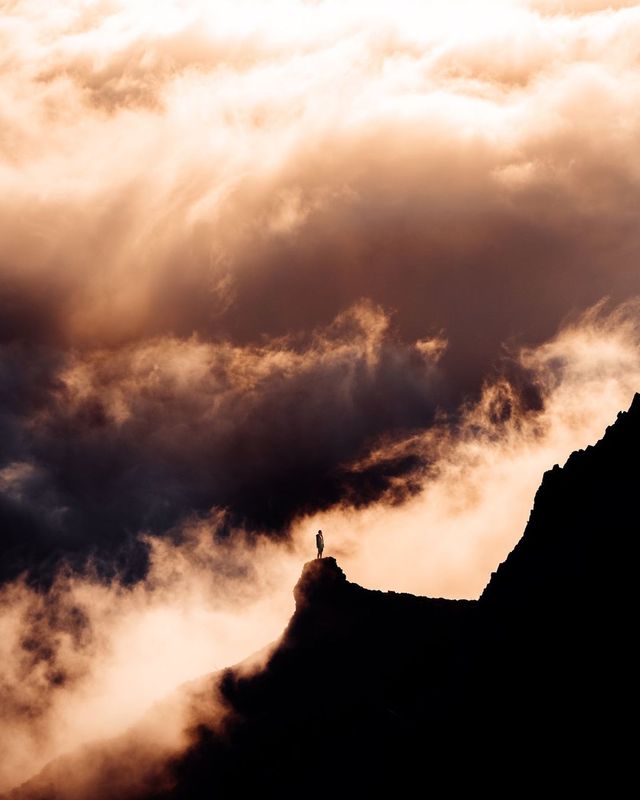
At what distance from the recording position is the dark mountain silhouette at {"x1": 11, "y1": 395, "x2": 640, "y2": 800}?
102m

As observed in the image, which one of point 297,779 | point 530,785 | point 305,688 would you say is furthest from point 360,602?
point 530,785

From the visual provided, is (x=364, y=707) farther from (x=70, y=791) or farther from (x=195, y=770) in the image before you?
(x=70, y=791)

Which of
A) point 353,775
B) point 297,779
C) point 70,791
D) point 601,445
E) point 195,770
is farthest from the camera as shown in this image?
point 70,791

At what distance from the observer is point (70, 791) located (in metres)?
198

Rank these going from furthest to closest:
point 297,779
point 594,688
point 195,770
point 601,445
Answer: point 195,770 < point 297,779 < point 601,445 < point 594,688

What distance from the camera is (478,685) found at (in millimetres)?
126812

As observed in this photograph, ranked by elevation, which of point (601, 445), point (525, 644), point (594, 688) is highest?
point (601, 445)

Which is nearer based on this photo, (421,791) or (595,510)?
(595,510)

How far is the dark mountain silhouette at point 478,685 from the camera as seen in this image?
333 ft

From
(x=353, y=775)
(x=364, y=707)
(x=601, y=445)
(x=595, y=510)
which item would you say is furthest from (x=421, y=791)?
(x=601, y=445)

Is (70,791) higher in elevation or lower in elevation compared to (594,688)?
higher

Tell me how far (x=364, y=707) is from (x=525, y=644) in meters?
62.2

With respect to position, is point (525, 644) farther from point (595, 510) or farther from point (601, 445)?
point (601, 445)

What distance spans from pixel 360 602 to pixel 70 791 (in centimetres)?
8267
